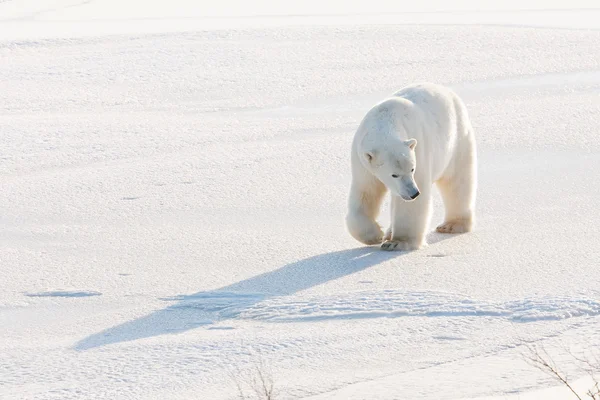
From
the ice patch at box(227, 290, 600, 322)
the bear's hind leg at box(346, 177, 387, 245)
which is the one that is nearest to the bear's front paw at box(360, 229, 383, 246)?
the bear's hind leg at box(346, 177, 387, 245)

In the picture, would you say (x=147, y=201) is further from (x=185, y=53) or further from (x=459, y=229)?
(x=185, y=53)

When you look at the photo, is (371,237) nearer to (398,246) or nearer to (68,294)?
(398,246)

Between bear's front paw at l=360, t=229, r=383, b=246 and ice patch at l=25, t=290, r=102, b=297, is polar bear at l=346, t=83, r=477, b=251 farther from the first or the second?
ice patch at l=25, t=290, r=102, b=297

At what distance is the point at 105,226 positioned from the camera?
4918mm

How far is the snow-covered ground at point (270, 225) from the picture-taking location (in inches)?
128

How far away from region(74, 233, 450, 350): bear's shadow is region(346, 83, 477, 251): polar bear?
0.14 m

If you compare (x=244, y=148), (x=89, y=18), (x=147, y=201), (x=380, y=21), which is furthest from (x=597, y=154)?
(x=89, y=18)

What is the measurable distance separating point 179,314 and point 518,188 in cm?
241

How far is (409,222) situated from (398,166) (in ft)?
1.15

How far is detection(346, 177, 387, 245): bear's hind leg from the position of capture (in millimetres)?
4477

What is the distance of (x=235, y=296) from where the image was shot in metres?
3.88

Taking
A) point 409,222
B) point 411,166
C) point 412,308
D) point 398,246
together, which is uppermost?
point 411,166

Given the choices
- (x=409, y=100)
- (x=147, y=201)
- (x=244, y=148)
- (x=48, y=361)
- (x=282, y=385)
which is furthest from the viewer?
(x=244, y=148)

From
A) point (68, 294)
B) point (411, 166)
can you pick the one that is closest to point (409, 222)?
point (411, 166)
